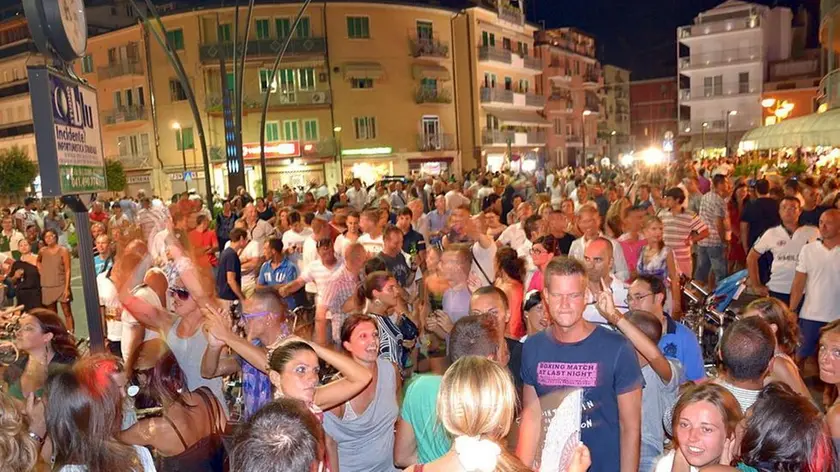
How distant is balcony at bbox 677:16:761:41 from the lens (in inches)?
2110

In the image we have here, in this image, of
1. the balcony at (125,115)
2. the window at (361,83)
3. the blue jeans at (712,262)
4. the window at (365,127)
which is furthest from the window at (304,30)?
the blue jeans at (712,262)

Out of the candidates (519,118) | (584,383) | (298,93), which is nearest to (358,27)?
(298,93)

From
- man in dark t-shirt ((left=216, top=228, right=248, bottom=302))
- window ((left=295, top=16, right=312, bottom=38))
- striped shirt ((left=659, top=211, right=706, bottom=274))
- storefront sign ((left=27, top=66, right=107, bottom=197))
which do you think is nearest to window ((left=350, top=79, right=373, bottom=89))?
window ((left=295, top=16, right=312, bottom=38))

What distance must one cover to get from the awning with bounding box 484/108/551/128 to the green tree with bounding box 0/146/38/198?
1278 inches

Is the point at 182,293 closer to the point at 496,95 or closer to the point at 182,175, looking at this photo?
the point at 182,175

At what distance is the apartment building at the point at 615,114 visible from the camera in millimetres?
75875

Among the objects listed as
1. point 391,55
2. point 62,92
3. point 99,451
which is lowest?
point 99,451

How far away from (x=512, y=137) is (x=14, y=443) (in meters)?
47.7

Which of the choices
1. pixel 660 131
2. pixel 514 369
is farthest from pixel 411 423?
pixel 660 131

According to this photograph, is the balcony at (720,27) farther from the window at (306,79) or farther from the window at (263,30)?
the window at (263,30)

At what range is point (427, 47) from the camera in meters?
42.2

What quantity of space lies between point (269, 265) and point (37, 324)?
379 cm

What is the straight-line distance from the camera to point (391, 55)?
41.4 meters

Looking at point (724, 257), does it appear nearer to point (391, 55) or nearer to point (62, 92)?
point (62, 92)
